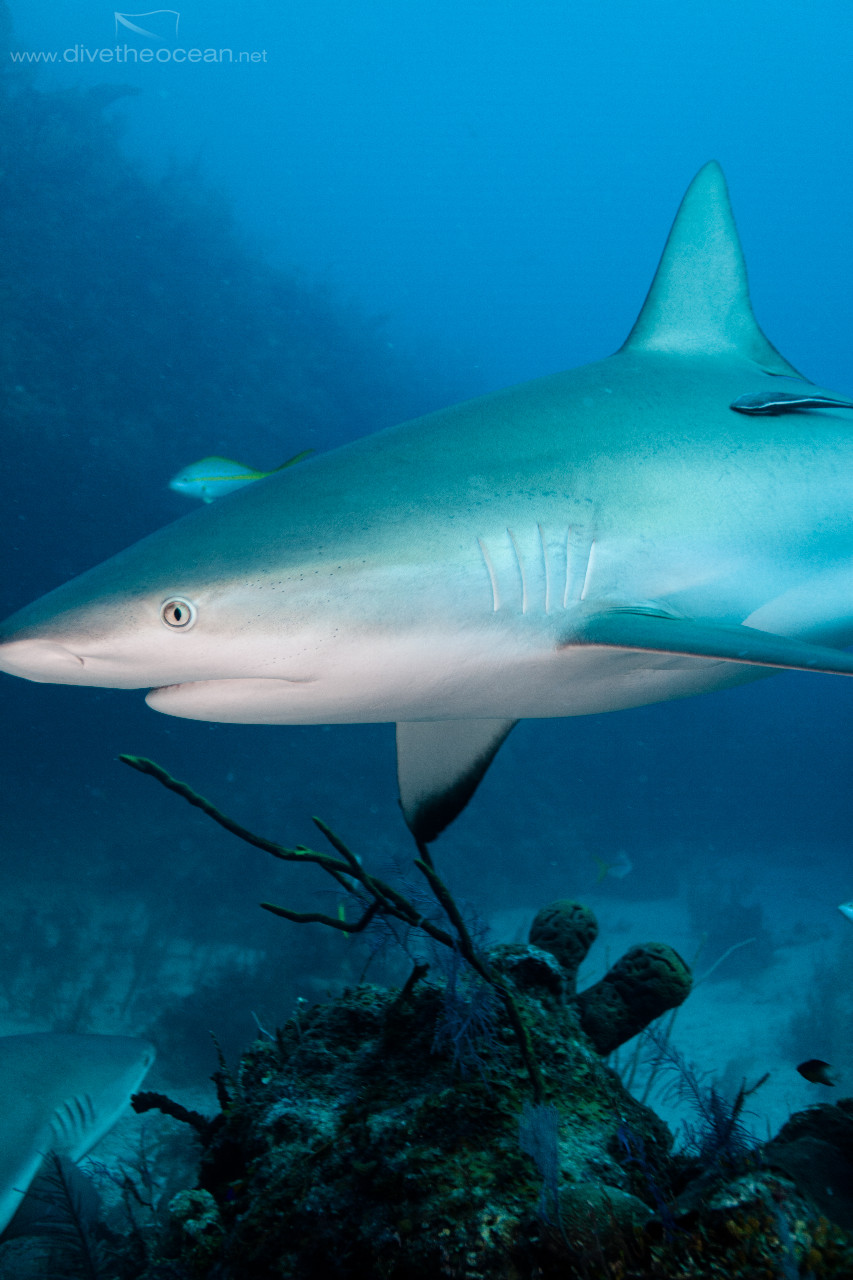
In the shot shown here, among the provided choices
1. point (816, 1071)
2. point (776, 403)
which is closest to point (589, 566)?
point (776, 403)

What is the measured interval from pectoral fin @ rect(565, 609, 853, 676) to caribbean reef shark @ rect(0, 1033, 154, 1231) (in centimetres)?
414

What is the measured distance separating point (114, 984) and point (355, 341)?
113 feet

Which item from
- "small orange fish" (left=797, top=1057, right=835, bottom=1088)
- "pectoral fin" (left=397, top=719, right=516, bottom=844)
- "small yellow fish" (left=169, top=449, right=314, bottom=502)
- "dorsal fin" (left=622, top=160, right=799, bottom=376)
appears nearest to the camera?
"small orange fish" (left=797, top=1057, right=835, bottom=1088)

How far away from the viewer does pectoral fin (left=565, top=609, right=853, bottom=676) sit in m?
1.60

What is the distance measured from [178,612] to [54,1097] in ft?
12.6

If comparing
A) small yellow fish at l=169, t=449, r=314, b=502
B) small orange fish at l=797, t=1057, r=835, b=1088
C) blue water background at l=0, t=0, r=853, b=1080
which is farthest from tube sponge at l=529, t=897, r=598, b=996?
blue water background at l=0, t=0, r=853, b=1080

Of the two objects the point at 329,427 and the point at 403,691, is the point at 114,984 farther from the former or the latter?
the point at 329,427

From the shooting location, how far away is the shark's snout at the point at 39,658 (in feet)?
5.29

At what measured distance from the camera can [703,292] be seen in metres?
3.05

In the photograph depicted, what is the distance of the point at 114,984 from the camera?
39.8 ft

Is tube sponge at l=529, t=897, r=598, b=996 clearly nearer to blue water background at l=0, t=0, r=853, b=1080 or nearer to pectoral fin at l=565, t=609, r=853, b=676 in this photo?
pectoral fin at l=565, t=609, r=853, b=676

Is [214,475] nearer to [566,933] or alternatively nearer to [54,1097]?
[54,1097]

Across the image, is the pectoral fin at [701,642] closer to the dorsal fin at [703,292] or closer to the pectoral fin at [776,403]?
the pectoral fin at [776,403]

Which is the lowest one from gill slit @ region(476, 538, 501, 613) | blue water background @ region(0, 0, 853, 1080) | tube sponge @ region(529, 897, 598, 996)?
tube sponge @ region(529, 897, 598, 996)
